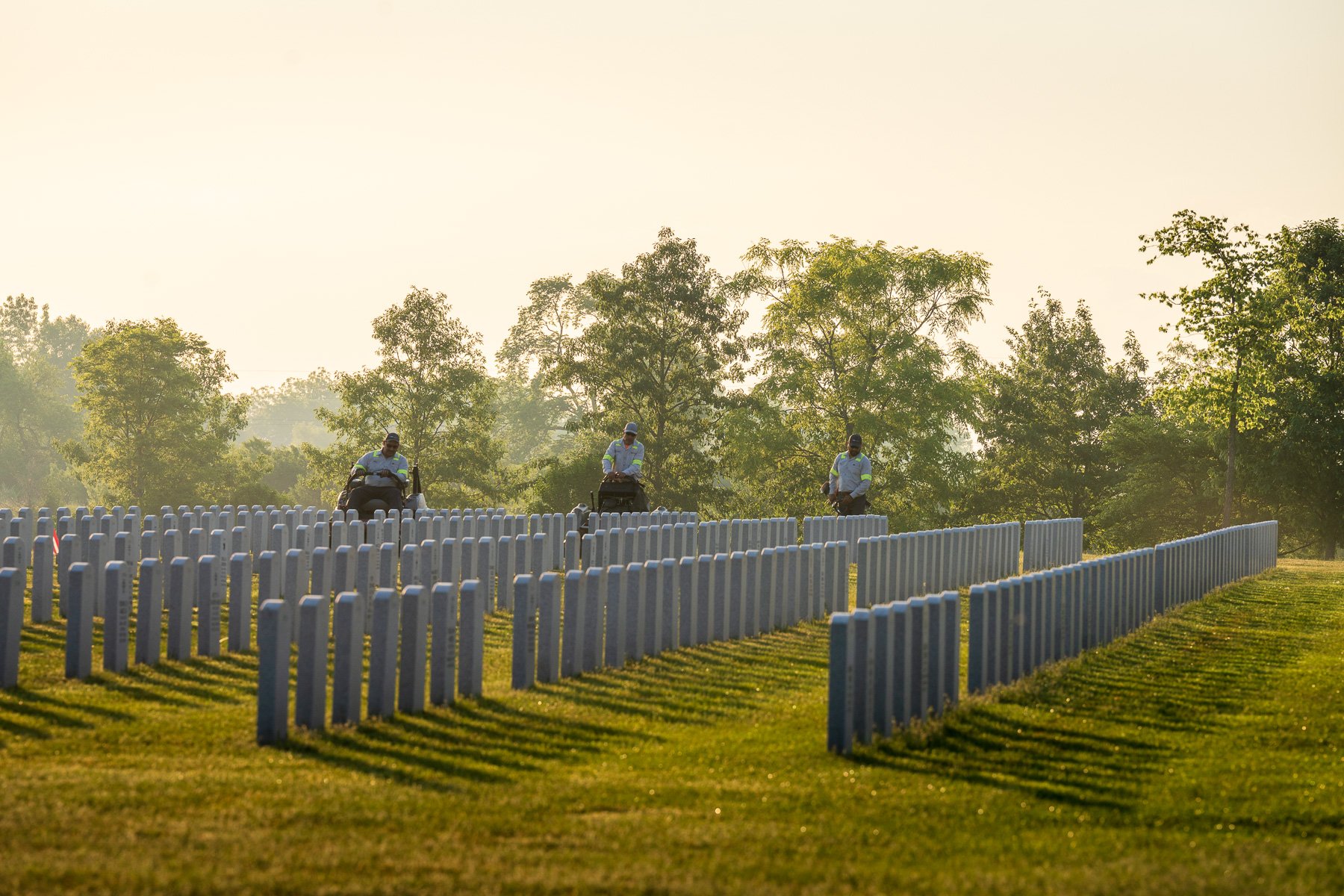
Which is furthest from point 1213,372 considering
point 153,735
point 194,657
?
point 153,735

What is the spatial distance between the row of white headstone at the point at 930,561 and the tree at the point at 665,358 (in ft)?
78.6

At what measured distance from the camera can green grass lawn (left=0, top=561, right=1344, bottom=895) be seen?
5801 mm

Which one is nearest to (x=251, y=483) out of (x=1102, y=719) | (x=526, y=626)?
(x=526, y=626)

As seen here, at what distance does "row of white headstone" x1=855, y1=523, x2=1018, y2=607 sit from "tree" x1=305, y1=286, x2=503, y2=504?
28.1 metres

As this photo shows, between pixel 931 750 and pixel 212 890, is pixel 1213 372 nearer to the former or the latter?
pixel 931 750

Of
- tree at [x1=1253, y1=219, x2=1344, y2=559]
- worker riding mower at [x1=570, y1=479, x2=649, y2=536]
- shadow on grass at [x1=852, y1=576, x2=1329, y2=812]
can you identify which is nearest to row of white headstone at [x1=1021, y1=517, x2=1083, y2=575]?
worker riding mower at [x1=570, y1=479, x2=649, y2=536]

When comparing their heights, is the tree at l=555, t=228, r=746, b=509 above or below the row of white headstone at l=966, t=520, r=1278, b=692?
above

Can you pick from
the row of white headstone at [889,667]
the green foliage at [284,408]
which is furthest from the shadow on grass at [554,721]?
the green foliage at [284,408]

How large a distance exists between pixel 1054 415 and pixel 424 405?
970 inches

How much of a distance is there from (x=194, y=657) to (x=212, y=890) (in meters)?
6.30

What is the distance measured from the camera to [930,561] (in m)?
18.5

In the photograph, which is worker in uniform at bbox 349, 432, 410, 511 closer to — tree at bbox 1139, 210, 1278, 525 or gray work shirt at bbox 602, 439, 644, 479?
gray work shirt at bbox 602, 439, 644, 479

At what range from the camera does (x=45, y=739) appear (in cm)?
807

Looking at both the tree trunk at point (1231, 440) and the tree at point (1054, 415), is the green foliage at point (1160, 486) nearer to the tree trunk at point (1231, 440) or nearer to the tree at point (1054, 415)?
the tree at point (1054, 415)
